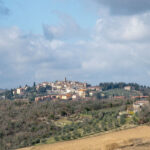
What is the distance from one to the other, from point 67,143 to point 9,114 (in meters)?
24.4

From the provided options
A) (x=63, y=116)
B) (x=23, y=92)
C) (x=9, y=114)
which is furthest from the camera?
(x=23, y=92)

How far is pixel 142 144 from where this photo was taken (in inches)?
717

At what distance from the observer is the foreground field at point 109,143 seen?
1741 cm

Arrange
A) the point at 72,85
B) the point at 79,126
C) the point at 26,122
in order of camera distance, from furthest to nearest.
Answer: the point at 72,85, the point at 26,122, the point at 79,126

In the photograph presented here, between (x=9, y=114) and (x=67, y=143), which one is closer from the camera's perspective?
(x=67, y=143)

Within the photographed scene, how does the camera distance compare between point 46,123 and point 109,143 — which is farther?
point 46,123

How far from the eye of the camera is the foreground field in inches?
685

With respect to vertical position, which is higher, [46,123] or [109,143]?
[109,143]

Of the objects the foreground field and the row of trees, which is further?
the row of trees

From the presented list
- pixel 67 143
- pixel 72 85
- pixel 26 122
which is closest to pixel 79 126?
pixel 26 122

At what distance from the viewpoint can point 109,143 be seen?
58.4ft

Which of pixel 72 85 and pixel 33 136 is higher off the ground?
pixel 72 85

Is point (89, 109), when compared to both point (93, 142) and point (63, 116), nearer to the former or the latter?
point (63, 116)

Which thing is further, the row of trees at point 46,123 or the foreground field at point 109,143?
the row of trees at point 46,123
